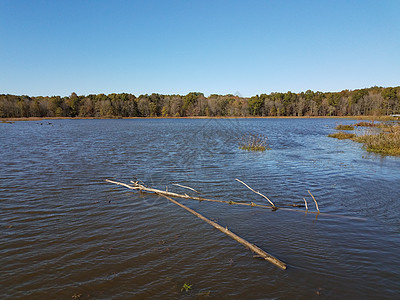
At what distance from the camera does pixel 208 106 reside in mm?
140625

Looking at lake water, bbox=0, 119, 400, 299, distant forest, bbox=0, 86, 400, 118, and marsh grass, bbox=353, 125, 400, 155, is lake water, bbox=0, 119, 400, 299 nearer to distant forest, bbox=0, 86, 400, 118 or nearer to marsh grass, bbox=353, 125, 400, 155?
marsh grass, bbox=353, 125, 400, 155

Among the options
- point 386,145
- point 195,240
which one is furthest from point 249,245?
point 386,145

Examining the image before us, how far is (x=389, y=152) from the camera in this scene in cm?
2172

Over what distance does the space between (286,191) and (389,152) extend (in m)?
15.7

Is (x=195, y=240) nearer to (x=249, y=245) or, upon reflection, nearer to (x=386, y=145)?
(x=249, y=245)

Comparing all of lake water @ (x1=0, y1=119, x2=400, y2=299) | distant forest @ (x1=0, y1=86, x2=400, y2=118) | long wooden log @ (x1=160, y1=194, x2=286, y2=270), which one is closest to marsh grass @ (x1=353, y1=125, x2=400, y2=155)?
lake water @ (x1=0, y1=119, x2=400, y2=299)

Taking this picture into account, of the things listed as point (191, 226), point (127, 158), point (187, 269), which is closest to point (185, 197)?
point (191, 226)

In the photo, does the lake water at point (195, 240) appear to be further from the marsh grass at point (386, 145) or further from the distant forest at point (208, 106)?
the distant forest at point (208, 106)

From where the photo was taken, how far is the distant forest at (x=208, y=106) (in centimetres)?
12356

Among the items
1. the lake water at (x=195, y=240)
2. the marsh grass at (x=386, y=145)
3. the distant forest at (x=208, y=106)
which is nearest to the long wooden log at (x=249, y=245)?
the lake water at (x=195, y=240)

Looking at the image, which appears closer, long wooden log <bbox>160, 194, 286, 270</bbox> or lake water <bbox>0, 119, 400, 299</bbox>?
lake water <bbox>0, 119, 400, 299</bbox>

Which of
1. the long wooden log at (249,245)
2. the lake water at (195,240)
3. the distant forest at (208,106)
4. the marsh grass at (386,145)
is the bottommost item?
the lake water at (195,240)

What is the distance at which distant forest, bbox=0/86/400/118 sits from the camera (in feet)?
405

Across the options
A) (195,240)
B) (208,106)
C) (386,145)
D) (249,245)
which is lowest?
(195,240)
